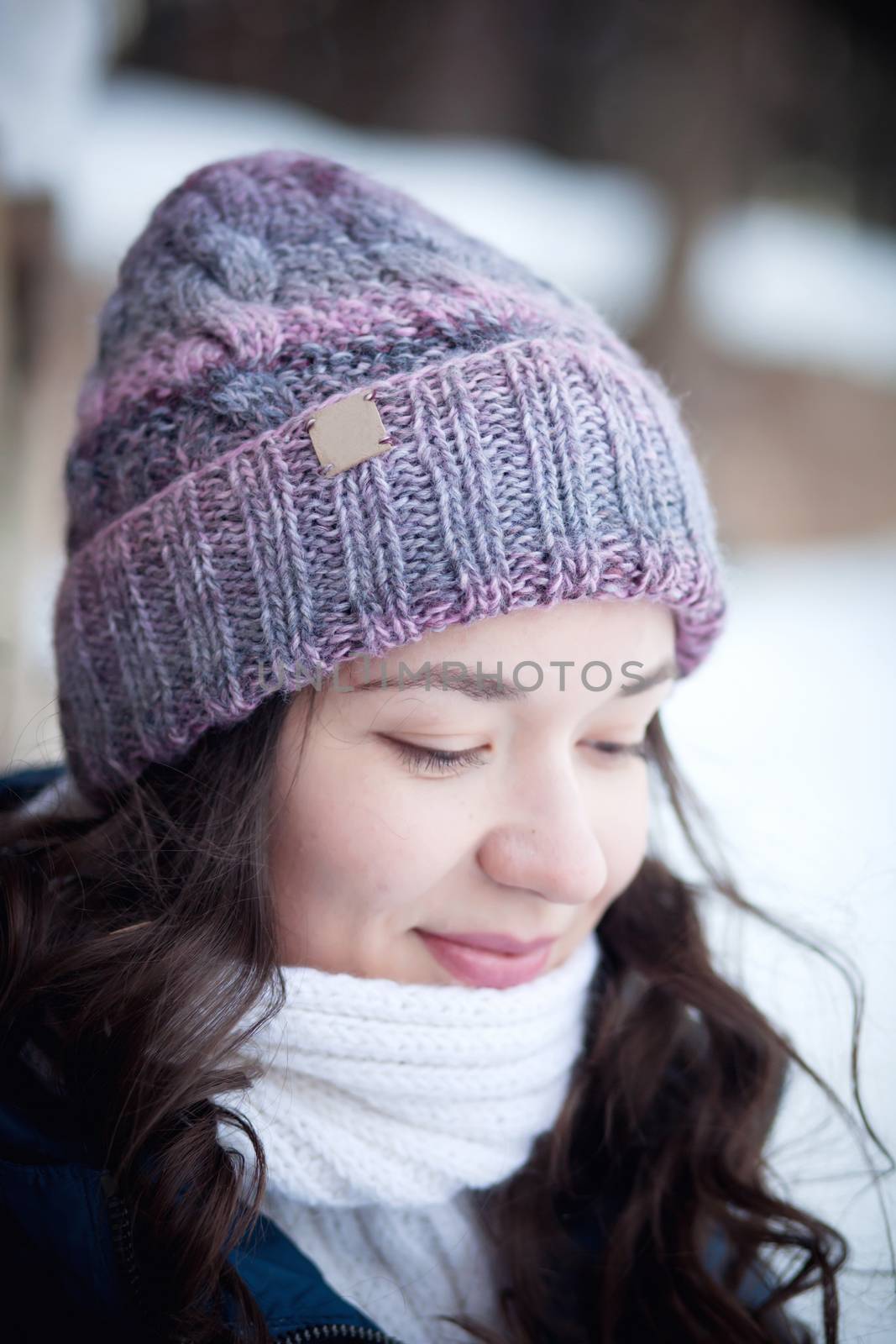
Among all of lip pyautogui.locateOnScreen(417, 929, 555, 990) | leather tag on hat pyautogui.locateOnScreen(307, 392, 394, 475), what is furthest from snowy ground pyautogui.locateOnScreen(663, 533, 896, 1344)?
leather tag on hat pyautogui.locateOnScreen(307, 392, 394, 475)

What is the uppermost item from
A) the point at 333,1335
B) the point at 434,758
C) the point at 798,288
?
the point at 798,288

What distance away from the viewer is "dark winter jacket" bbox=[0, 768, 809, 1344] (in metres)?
0.87

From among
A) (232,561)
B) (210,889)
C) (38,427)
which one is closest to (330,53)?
(38,427)

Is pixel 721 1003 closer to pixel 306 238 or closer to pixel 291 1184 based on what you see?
pixel 291 1184

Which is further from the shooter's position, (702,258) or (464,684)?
(702,258)

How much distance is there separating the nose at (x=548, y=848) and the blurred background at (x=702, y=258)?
1.95 ft

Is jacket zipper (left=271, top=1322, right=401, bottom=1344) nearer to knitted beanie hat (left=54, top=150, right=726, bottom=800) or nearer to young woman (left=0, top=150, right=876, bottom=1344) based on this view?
young woman (left=0, top=150, right=876, bottom=1344)

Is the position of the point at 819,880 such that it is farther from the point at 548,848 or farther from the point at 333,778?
the point at 333,778

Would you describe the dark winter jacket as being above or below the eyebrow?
below

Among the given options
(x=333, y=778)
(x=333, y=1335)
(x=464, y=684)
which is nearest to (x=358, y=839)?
(x=333, y=778)

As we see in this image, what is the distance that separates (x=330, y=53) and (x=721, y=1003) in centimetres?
310

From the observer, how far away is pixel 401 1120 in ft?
3.48

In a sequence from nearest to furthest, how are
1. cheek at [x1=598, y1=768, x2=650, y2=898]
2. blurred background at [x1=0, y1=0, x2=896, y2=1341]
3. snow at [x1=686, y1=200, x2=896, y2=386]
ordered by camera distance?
cheek at [x1=598, y1=768, x2=650, y2=898]
blurred background at [x1=0, y1=0, x2=896, y2=1341]
snow at [x1=686, y1=200, x2=896, y2=386]

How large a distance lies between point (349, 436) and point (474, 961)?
1.94 feet
